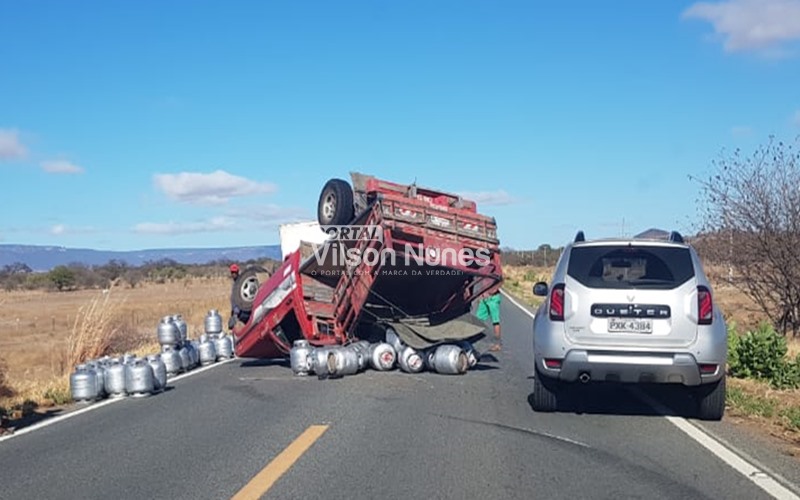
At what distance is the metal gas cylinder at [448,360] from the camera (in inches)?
544

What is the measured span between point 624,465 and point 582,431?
149 centimetres

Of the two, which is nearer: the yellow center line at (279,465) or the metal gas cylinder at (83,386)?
the yellow center line at (279,465)

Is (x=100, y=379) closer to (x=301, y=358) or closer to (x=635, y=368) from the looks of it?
(x=301, y=358)

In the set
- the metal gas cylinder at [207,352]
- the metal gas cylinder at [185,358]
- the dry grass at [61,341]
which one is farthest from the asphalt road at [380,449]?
the metal gas cylinder at [207,352]

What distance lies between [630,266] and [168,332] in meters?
7.98

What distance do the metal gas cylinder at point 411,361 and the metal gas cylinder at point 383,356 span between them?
0.19 meters

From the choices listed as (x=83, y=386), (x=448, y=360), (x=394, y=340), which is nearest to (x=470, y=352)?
(x=448, y=360)

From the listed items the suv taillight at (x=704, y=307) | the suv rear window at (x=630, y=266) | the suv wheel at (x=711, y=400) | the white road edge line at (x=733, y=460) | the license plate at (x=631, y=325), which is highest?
the suv rear window at (x=630, y=266)

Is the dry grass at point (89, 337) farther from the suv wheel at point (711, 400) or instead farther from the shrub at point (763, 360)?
the suv wheel at point (711, 400)

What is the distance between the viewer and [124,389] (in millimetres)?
12117

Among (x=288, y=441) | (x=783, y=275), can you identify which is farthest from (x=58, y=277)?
(x=288, y=441)

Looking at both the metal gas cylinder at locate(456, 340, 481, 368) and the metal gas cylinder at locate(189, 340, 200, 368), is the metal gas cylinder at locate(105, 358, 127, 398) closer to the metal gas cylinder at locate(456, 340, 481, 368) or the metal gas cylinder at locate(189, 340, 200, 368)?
the metal gas cylinder at locate(189, 340, 200, 368)

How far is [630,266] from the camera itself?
9.80 metres

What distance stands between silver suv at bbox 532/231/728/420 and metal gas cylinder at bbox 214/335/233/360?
334 inches
